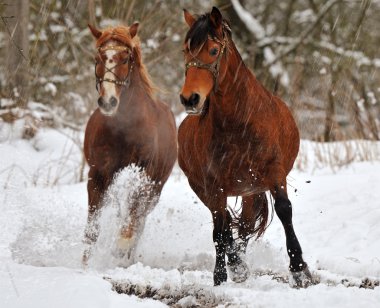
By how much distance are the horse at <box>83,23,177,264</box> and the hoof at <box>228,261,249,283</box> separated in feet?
4.23

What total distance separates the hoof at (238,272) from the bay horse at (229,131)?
27 centimetres

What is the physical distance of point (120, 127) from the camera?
592 centimetres

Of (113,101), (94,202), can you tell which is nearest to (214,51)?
(113,101)

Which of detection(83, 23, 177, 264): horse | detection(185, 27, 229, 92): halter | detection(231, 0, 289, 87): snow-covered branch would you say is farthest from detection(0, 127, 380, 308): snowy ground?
detection(231, 0, 289, 87): snow-covered branch

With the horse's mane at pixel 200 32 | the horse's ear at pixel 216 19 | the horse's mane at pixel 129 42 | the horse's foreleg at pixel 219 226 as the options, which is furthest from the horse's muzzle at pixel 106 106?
the horse's ear at pixel 216 19

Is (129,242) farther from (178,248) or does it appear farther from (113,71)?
(113,71)

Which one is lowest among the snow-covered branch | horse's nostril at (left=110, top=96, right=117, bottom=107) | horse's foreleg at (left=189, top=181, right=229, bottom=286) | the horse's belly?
horse's foreleg at (left=189, top=181, right=229, bottom=286)

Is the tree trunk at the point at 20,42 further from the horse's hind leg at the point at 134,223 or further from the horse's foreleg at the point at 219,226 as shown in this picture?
the horse's foreleg at the point at 219,226

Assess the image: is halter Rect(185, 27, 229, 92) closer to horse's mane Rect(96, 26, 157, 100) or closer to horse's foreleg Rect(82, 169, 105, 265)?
horse's mane Rect(96, 26, 157, 100)

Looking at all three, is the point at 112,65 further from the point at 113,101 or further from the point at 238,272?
the point at 238,272

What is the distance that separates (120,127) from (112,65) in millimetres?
609

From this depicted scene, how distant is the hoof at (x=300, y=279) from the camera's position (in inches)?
174

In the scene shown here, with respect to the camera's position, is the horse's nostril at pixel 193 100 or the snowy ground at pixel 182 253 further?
the horse's nostril at pixel 193 100

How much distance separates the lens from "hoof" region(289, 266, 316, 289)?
4418 mm
